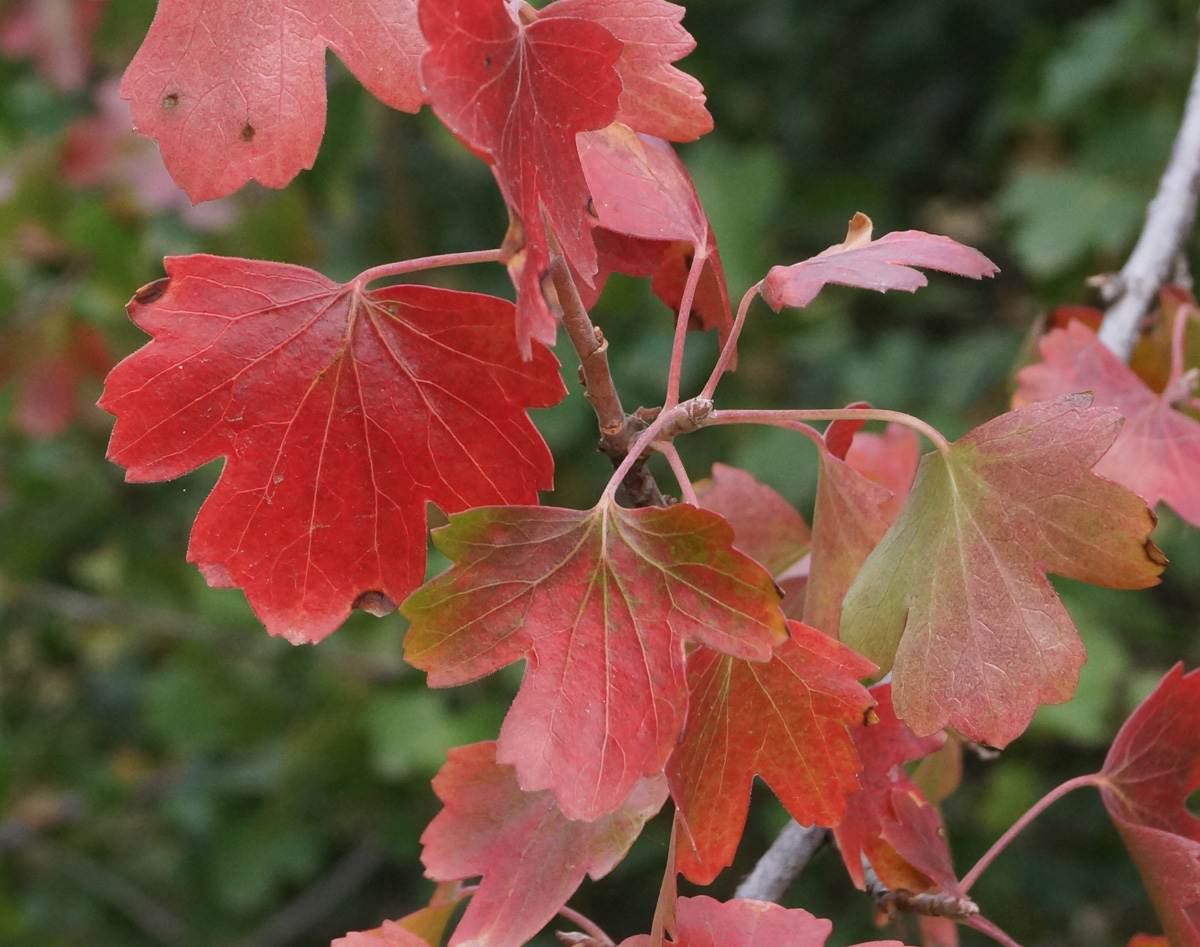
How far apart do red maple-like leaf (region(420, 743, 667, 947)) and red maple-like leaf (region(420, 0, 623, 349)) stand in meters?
0.24

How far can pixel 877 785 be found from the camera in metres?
0.56

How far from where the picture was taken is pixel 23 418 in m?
1.60

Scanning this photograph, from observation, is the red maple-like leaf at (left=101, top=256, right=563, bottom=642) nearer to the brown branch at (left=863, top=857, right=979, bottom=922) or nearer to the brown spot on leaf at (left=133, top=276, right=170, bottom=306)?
the brown spot on leaf at (left=133, top=276, right=170, bottom=306)

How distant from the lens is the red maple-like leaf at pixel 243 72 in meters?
0.48

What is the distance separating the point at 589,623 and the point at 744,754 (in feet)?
0.31

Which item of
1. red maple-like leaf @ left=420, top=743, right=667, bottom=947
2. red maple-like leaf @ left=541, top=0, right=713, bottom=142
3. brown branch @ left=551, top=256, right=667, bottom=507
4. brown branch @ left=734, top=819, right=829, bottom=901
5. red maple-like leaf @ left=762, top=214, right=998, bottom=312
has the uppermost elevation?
red maple-like leaf @ left=541, top=0, right=713, bottom=142

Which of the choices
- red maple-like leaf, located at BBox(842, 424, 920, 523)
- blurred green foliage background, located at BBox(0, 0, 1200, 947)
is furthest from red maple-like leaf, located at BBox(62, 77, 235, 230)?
red maple-like leaf, located at BBox(842, 424, 920, 523)

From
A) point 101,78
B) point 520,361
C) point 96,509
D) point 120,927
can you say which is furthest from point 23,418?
point 520,361

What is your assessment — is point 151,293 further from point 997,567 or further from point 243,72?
point 997,567

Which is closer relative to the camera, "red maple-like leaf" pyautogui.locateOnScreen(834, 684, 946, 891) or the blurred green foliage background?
"red maple-like leaf" pyautogui.locateOnScreen(834, 684, 946, 891)

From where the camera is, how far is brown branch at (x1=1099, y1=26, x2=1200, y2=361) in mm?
881

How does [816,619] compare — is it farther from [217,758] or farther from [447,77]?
[217,758]

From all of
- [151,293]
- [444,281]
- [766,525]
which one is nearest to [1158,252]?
[766,525]

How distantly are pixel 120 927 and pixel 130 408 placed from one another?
6.02 feet
